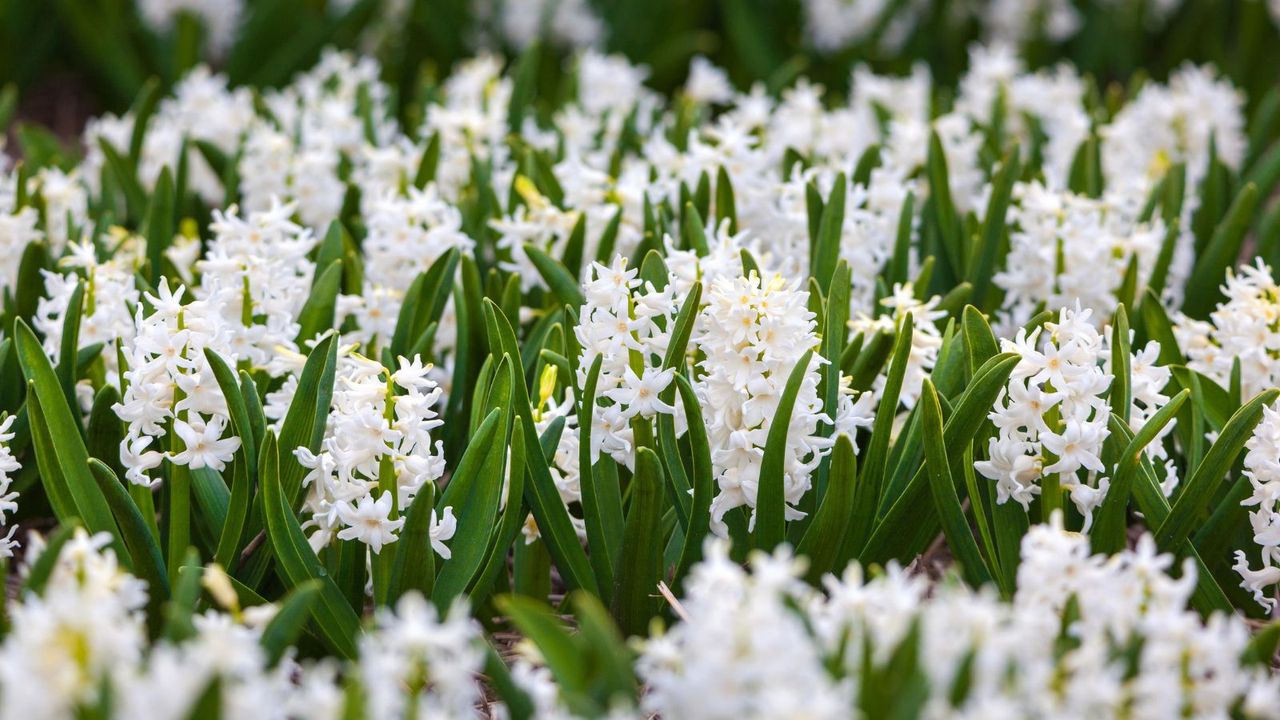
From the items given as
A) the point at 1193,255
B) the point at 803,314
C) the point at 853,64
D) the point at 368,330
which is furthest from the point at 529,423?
the point at 853,64

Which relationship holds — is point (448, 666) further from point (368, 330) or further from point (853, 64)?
point (853, 64)

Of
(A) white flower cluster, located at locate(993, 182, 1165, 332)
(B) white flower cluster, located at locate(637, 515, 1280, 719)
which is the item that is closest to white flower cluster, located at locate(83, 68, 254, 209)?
(A) white flower cluster, located at locate(993, 182, 1165, 332)

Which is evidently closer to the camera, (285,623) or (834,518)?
(285,623)

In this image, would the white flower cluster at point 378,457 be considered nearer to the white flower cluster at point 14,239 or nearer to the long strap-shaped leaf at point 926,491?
the long strap-shaped leaf at point 926,491

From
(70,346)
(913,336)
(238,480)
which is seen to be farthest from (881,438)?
(70,346)

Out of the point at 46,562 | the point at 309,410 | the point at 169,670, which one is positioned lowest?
the point at 169,670

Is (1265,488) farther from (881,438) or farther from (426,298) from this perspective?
(426,298)

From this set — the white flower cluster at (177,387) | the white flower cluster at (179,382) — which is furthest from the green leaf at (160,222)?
the white flower cluster at (177,387)
